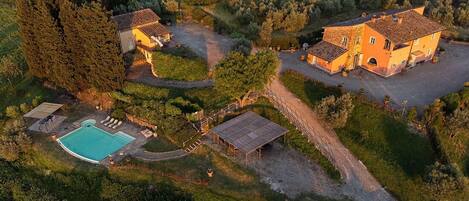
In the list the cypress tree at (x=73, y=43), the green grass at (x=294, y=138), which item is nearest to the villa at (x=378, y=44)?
the green grass at (x=294, y=138)

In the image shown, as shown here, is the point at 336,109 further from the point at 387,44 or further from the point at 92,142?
the point at 92,142

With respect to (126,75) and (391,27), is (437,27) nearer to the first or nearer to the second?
(391,27)

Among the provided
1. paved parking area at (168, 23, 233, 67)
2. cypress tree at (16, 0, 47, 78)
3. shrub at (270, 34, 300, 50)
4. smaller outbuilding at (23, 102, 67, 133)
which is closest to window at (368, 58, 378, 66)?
shrub at (270, 34, 300, 50)

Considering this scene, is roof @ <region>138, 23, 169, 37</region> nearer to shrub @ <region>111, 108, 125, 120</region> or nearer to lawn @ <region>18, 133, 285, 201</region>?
shrub @ <region>111, 108, 125, 120</region>

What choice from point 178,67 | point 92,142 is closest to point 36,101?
point 92,142

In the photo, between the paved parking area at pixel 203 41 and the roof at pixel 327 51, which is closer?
the roof at pixel 327 51

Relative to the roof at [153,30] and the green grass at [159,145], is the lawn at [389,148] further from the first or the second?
the roof at [153,30]

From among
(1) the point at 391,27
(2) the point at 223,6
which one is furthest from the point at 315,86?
(2) the point at 223,6
